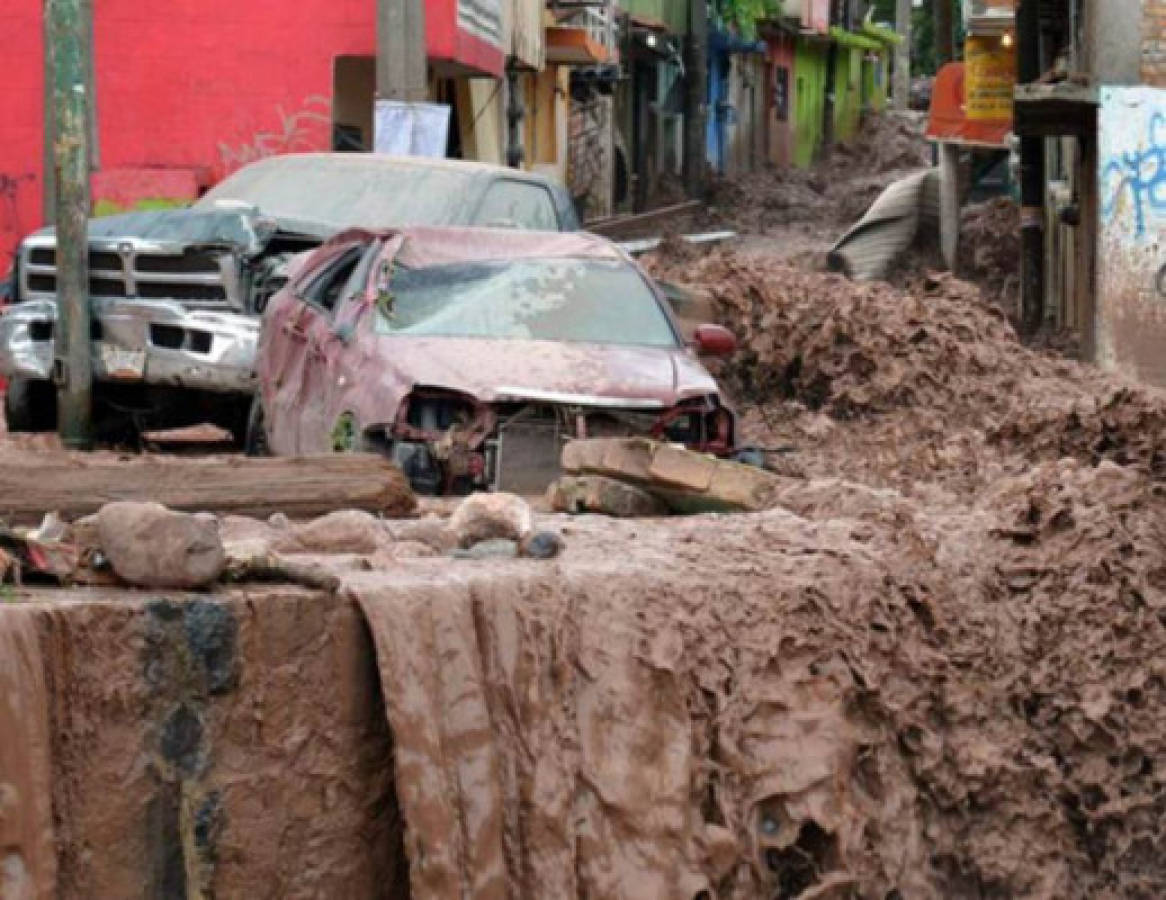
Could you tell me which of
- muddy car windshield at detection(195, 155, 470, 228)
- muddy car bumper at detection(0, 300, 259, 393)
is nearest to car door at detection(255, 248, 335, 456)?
muddy car bumper at detection(0, 300, 259, 393)

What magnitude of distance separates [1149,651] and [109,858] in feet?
13.4

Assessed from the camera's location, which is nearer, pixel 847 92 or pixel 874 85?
pixel 847 92

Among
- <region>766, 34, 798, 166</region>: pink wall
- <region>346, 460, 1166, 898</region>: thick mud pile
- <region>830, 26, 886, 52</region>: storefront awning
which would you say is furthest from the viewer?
<region>830, 26, 886, 52</region>: storefront awning

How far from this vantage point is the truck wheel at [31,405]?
15.6 metres

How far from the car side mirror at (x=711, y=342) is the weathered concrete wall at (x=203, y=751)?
5.68m

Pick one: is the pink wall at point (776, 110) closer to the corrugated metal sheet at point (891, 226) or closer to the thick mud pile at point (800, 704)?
the corrugated metal sheet at point (891, 226)

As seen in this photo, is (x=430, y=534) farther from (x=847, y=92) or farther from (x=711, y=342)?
(x=847, y=92)

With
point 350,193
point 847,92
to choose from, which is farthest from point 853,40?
point 350,193

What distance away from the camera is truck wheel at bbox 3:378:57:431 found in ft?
51.1

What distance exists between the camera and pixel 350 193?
622 inches

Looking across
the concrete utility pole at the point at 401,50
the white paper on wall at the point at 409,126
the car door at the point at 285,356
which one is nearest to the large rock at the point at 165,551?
the car door at the point at 285,356

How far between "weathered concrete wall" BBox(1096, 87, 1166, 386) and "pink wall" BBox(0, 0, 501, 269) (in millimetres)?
6167

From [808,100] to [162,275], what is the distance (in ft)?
165

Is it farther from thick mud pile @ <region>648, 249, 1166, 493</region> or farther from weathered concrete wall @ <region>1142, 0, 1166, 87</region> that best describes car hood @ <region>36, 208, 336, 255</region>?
weathered concrete wall @ <region>1142, 0, 1166, 87</region>
